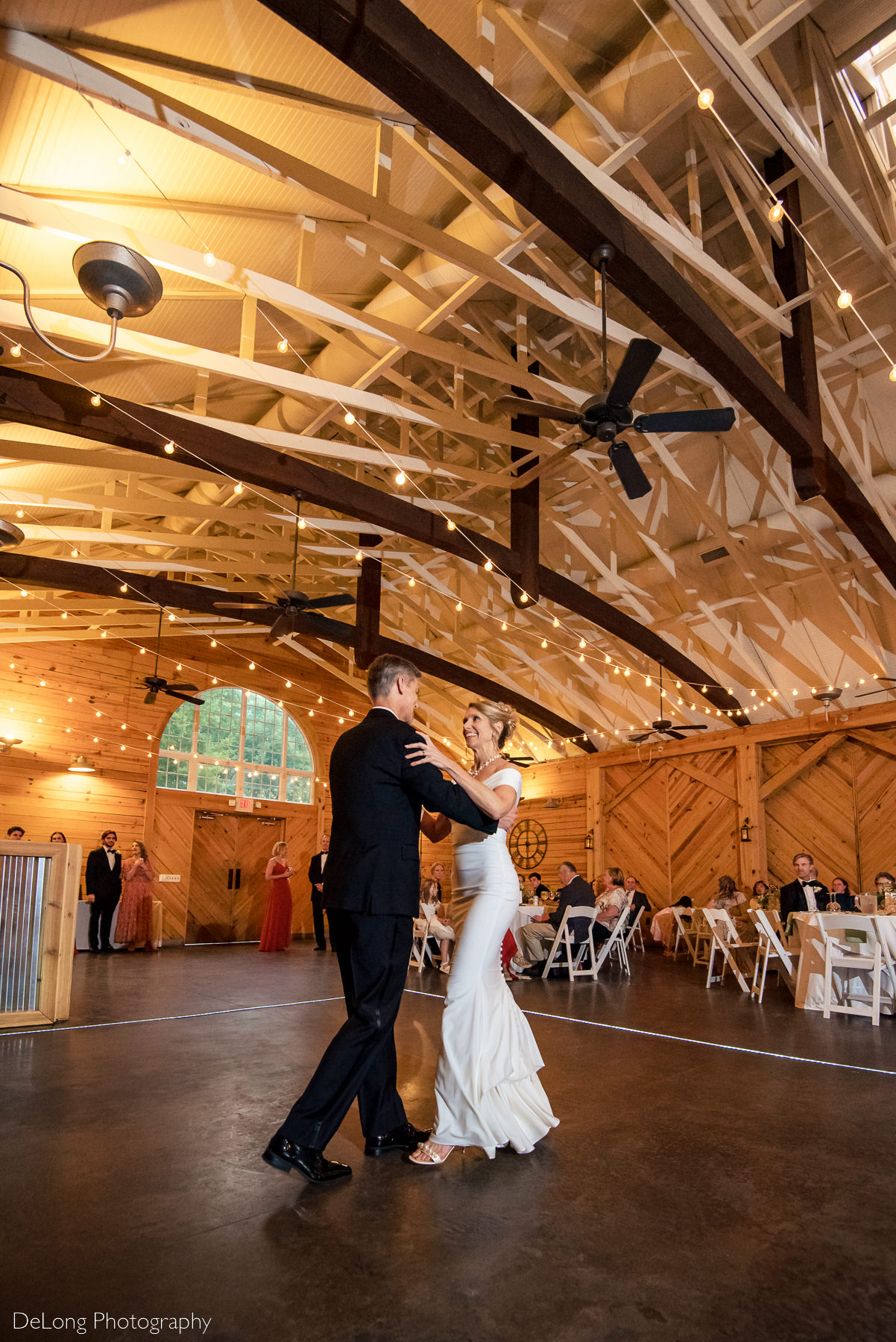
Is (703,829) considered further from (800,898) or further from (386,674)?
(386,674)

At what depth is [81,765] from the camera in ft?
39.8

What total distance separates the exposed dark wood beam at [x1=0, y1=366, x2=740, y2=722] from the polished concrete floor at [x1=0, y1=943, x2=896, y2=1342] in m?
4.72

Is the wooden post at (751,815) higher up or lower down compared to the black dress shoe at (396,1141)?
higher up

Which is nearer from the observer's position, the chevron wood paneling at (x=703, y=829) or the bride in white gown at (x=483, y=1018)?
the bride in white gown at (x=483, y=1018)

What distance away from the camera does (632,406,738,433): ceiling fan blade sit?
5.01 m

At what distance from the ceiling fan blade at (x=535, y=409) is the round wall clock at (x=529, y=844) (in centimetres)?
1092

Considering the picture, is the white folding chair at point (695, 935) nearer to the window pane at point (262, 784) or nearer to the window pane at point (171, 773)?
the window pane at point (262, 784)

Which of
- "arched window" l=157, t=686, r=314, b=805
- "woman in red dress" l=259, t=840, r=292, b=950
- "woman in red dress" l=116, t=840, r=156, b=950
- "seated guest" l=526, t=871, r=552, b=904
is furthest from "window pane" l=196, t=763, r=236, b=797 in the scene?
"seated guest" l=526, t=871, r=552, b=904

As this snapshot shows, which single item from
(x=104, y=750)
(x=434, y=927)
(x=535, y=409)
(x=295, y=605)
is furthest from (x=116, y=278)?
(x=104, y=750)

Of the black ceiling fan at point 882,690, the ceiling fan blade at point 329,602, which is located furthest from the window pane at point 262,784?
the black ceiling fan at point 882,690

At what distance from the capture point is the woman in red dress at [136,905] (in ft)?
37.8

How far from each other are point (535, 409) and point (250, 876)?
461 inches

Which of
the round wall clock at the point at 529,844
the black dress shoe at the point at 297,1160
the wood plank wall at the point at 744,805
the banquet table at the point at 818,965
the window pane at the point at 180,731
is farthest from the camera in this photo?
the round wall clock at the point at 529,844

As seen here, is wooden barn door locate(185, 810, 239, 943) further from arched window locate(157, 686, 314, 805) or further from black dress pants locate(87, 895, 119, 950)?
black dress pants locate(87, 895, 119, 950)
